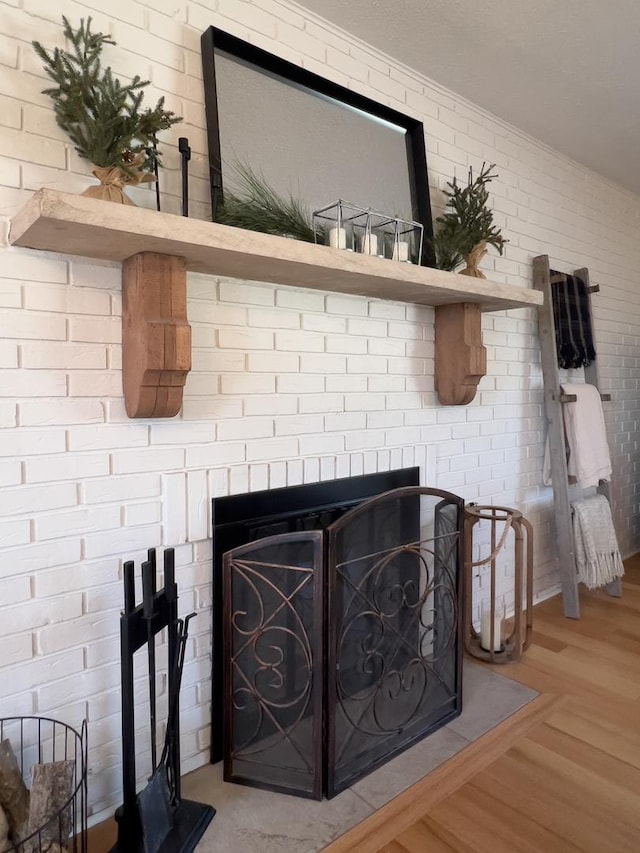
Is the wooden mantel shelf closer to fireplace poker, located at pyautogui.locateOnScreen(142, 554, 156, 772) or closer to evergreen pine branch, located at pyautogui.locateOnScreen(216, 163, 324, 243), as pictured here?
evergreen pine branch, located at pyautogui.locateOnScreen(216, 163, 324, 243)

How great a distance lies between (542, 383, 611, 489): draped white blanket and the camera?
2.66 metres

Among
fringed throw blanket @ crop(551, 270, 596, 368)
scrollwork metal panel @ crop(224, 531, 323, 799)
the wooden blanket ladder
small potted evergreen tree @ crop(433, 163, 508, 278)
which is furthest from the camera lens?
fringed throw blanket @ crop(551, 270, 596, 368)

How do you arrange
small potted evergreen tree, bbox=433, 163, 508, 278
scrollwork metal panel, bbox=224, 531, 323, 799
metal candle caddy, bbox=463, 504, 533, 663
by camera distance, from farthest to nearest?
metal candle caddy, bbox=463, 504, 533, 663, small potted evergreen tree, bbox=433, 163, 508, 278, scrollwork metal panel, bbox=224, 531, 323, 799

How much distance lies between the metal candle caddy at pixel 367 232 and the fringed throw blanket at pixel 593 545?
1.62m

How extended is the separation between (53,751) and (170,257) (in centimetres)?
124

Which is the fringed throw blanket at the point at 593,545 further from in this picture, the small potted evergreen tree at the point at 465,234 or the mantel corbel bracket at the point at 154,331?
the mantel corbel bracket at the point at 154,331

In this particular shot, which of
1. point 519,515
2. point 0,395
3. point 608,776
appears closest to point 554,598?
point 519,515

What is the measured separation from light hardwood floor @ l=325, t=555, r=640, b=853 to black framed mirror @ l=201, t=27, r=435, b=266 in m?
1.64

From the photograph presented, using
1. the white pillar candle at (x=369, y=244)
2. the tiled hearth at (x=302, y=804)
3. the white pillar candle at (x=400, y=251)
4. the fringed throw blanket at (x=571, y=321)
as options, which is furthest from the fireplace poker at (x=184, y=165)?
the fringed throw blanket at (x=571, y=321)

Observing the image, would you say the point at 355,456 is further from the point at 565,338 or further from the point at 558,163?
the point at 558,163

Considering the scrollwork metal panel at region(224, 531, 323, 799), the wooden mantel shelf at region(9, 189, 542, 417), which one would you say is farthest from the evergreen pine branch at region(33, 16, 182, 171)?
the scrollwork metal panel at region(224, 531, 323, 799)

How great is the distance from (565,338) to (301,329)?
165cm

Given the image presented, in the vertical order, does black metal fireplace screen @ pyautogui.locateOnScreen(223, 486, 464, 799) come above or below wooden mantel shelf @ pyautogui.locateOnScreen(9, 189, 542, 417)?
below

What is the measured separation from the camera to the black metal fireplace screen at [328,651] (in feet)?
4.94
